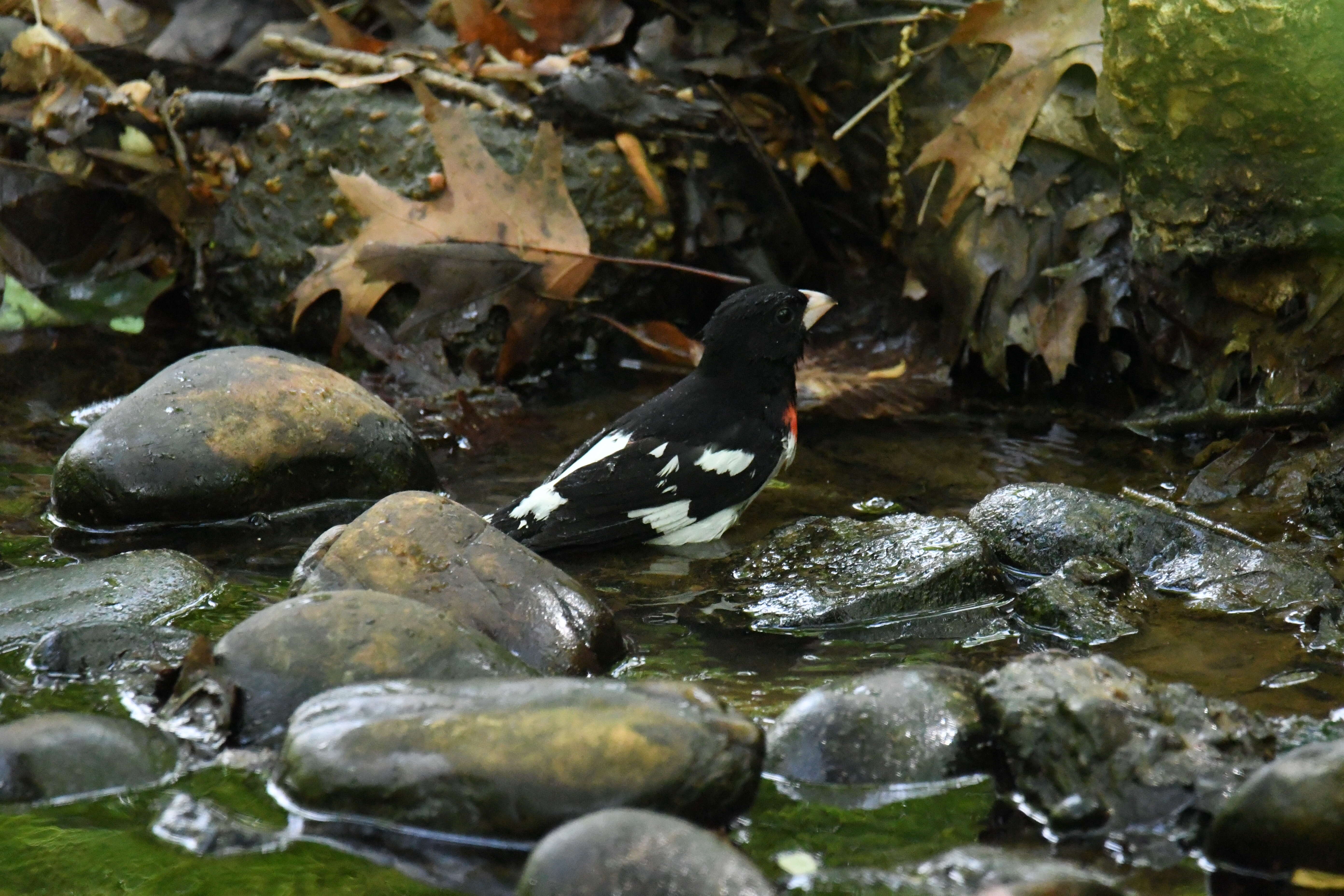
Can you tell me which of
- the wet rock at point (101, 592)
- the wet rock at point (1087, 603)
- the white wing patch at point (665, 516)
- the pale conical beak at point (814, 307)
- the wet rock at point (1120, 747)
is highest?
the pale conical beak at point (814, 307)

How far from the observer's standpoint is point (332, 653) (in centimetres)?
328

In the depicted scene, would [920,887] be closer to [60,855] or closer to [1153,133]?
[60,855]

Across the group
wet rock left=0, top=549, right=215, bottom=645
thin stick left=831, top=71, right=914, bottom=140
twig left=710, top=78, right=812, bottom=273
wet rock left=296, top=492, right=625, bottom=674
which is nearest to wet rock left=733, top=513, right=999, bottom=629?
wet rock left=296, top=492, right=625, bottom=674

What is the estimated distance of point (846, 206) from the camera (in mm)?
7531

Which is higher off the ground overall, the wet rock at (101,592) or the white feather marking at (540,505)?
the white feather marking at (540,505)

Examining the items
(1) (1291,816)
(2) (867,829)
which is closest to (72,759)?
(2) (867,829)

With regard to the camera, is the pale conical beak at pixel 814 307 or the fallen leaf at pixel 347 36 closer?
the pale conical beak at pixel 814 307

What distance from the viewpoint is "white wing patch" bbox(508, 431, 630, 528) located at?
4941mm

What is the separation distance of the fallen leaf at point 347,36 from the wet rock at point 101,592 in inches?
164

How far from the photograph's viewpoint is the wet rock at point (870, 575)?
4199 mm

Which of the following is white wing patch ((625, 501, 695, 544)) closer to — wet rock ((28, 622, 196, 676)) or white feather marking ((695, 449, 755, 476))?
white feather marking ((695, 449, 755, 476))

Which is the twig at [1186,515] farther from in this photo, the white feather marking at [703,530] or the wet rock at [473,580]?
the wet rock at [473,580]

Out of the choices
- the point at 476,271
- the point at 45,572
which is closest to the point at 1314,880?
the point at 45,572

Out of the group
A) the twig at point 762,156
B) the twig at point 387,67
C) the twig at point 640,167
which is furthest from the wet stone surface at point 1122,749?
the twig at point 387,67
